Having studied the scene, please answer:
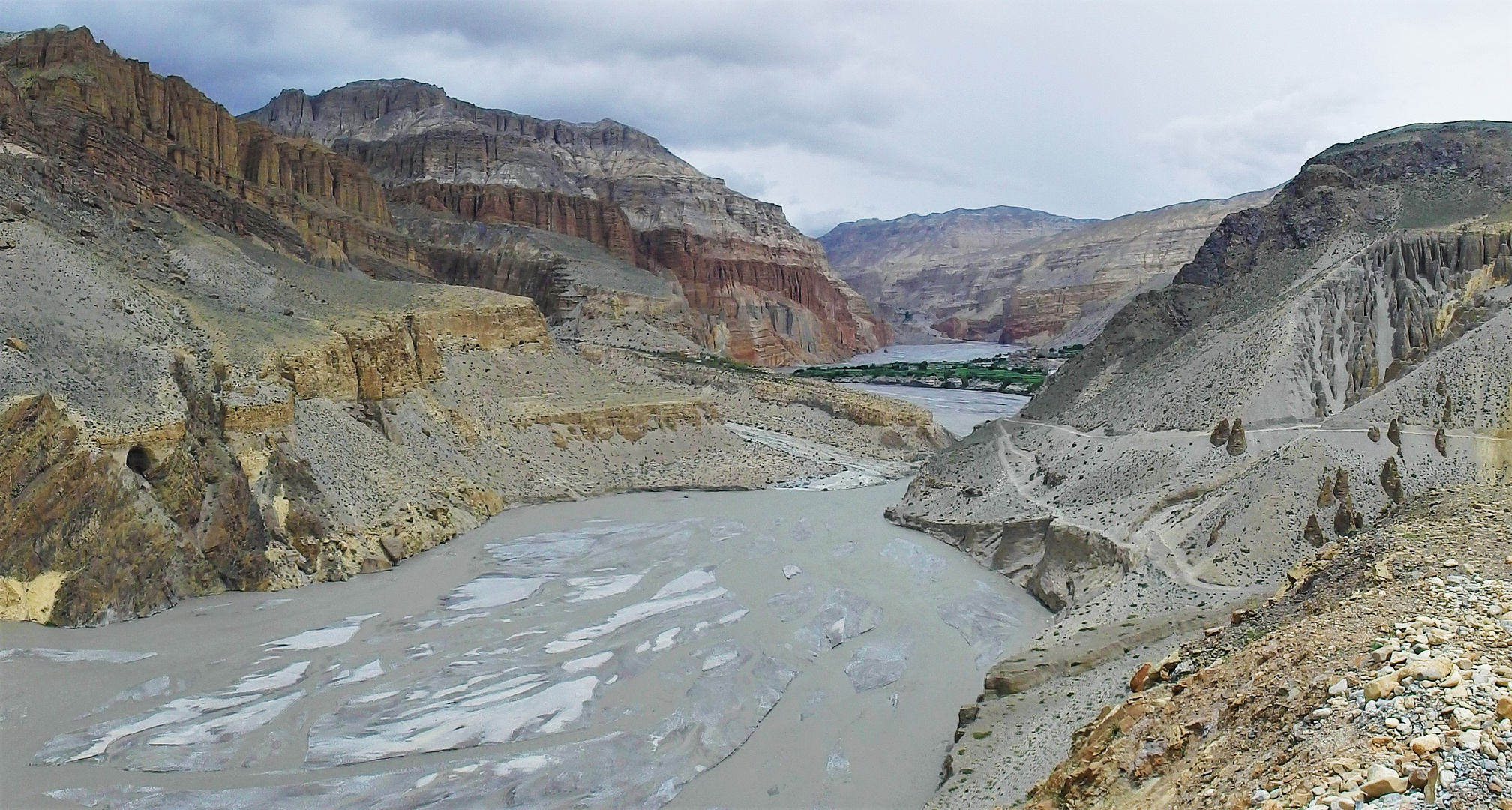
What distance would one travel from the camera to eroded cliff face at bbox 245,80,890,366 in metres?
92.9

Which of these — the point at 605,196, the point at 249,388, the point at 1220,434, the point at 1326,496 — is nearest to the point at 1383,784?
the point at 1326,496

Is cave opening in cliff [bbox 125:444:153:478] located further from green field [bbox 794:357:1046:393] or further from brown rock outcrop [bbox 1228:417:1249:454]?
green field [bbox 794:357:1046:393]

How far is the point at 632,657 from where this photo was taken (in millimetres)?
18969

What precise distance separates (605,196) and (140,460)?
8877 cm

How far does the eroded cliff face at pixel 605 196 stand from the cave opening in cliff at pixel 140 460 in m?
62.1

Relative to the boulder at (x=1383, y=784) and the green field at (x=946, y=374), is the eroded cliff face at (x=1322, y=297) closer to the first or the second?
the boulder at (x=1383, y=784)

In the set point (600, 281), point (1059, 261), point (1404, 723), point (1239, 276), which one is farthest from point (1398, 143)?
point (1059, 261)

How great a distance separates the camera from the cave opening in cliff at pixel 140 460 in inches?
846

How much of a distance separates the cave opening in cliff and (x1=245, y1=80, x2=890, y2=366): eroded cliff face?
6211 cm

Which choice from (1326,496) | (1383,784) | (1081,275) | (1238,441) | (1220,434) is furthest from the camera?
(1081,275)

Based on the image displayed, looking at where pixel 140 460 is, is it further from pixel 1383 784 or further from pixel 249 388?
pixel 1383 784

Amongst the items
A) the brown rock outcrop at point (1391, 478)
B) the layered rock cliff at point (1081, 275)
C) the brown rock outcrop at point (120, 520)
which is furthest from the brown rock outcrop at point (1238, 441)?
the layered rock cliff at point (1081, 275)

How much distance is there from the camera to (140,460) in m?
21.7

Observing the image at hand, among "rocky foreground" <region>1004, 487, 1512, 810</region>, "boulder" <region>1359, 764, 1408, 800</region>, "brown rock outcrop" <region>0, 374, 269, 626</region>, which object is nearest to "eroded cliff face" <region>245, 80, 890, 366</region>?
"brown rock outcrop" <region>0, 374, 269, 626</region>
